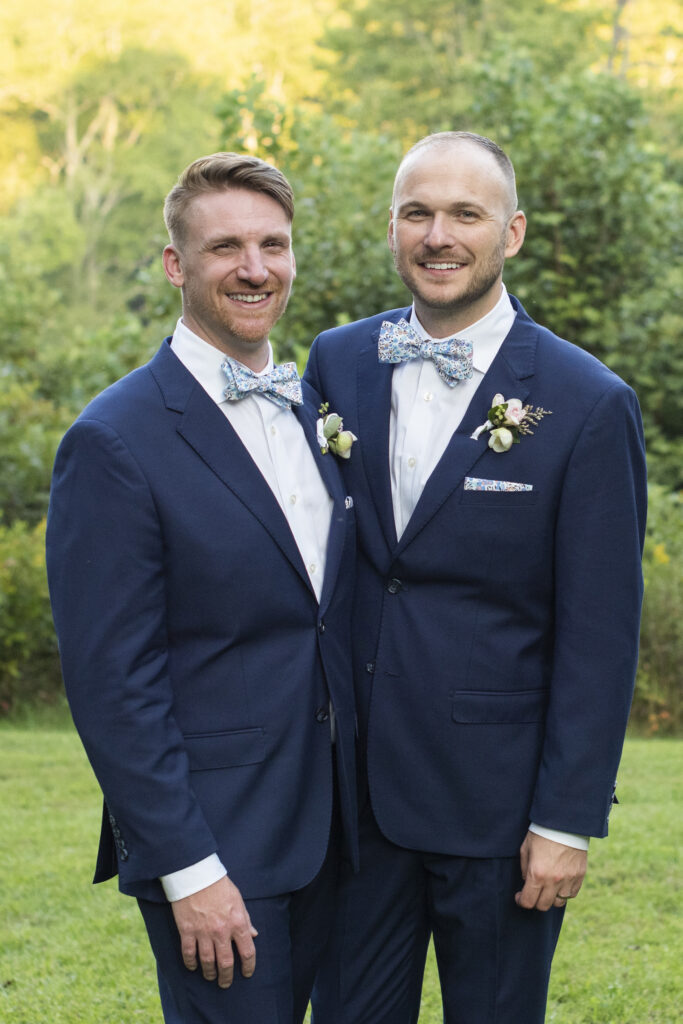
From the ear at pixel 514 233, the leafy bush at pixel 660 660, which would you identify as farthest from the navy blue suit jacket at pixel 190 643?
the leafy bush at pixel 660 660

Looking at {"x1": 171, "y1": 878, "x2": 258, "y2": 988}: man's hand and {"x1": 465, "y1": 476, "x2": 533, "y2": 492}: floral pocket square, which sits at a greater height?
{"x1": 465, "y1": 476, "x2": 533, "y2": 492}: floral pocket square

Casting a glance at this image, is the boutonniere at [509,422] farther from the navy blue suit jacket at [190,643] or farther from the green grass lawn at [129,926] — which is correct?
the green grass lawn at [129,926]

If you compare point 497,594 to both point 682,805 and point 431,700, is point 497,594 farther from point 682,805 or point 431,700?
point 682,805

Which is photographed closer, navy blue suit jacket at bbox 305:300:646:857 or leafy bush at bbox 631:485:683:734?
navy blue suit jacket at bbox 305:300:646:857

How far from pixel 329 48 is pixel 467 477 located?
28619 mm

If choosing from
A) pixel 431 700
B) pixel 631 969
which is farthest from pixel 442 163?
pixel 631 969

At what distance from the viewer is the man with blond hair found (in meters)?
2.39

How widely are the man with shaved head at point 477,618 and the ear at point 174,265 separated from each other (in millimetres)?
544

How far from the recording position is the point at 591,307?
10547 millimetres

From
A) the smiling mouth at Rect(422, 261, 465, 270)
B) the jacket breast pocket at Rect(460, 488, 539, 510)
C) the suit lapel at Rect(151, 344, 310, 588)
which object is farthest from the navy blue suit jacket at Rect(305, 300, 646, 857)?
the suit lapel at Rect(151, 344, 310, 588)

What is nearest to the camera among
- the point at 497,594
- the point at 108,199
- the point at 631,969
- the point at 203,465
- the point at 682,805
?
the point at 203,465

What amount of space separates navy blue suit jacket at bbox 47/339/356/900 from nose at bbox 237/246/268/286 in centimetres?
24

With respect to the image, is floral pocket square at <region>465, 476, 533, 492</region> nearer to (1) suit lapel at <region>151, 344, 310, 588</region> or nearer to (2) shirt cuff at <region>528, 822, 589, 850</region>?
(1) suit lapel at <region>151, 344, 310, 588</region>

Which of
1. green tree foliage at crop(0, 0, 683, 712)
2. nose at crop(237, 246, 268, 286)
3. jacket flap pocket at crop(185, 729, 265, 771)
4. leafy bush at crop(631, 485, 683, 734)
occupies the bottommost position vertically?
leafy bush at crop(631, 485, 683, 734)
